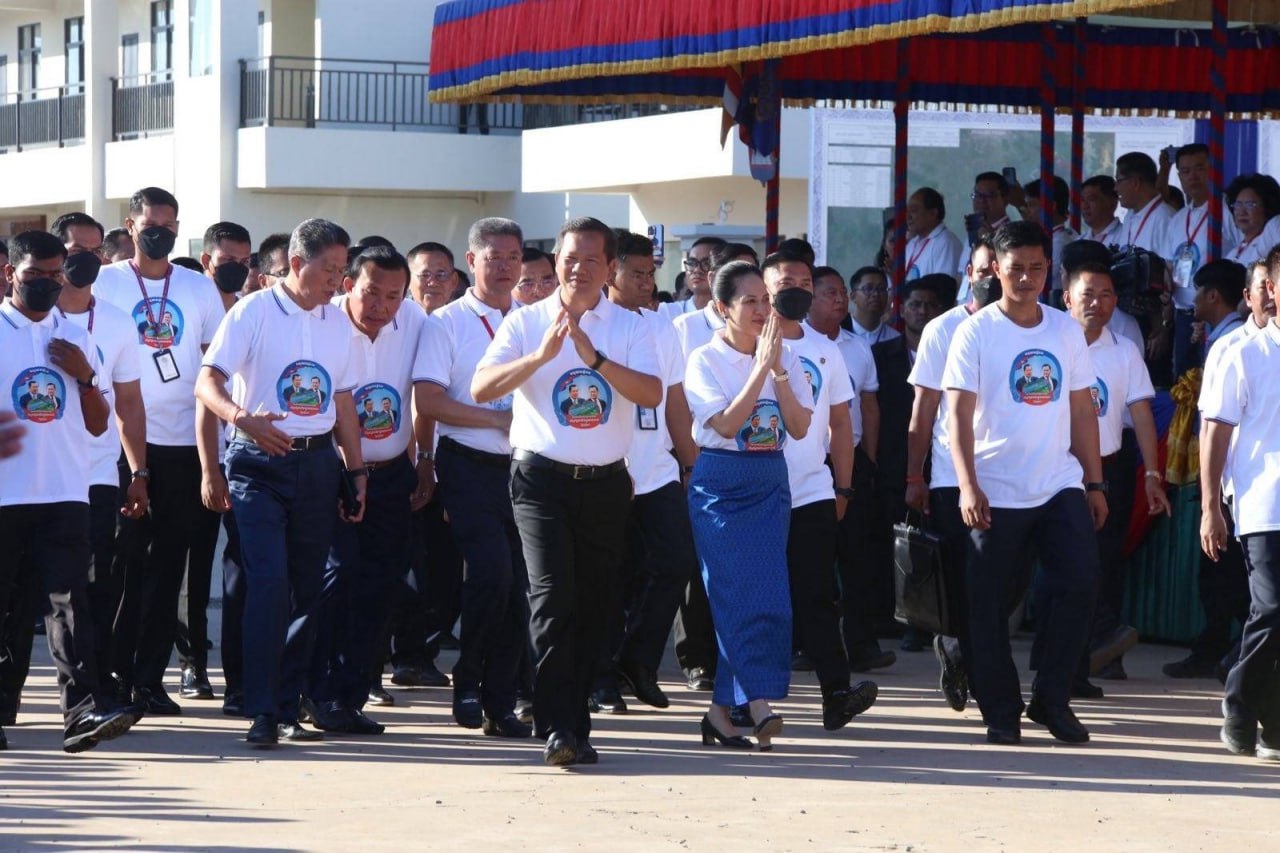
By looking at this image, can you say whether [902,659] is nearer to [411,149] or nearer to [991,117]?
[991,117]

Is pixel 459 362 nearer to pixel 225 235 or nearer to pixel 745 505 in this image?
pixel 745 505

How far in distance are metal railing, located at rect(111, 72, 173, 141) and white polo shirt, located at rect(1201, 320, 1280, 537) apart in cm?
2619

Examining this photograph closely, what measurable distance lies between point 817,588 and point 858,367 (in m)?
2.09

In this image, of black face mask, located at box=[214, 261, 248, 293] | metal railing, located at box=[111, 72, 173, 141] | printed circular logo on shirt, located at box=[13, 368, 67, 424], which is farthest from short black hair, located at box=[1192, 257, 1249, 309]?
metal railing, located at box=[111, 72, 173, 141]

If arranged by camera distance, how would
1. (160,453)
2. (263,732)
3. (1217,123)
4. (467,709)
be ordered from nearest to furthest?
(263,732)
(467,709)
(160,453)
(1217,123)

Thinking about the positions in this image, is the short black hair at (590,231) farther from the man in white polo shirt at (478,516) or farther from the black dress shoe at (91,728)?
the black dress shoe at (91,728)

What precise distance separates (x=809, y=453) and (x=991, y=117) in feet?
38.7

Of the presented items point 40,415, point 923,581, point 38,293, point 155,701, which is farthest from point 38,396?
point 923,581

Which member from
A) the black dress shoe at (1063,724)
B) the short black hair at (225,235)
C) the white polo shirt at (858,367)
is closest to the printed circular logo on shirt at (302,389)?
the short black hair at (225,235)

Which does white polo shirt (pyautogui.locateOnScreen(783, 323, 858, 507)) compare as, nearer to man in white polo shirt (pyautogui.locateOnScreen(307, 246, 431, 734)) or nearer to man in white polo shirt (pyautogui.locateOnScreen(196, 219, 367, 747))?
man in white polo shirt (pyautogui.locateOnScreen(307, 246, 431, 734))

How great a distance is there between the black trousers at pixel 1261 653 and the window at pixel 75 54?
3051 cm

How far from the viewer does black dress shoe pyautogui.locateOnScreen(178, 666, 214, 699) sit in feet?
30.6

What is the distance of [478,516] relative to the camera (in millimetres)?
8258

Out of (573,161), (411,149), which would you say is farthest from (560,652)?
(411,149)
